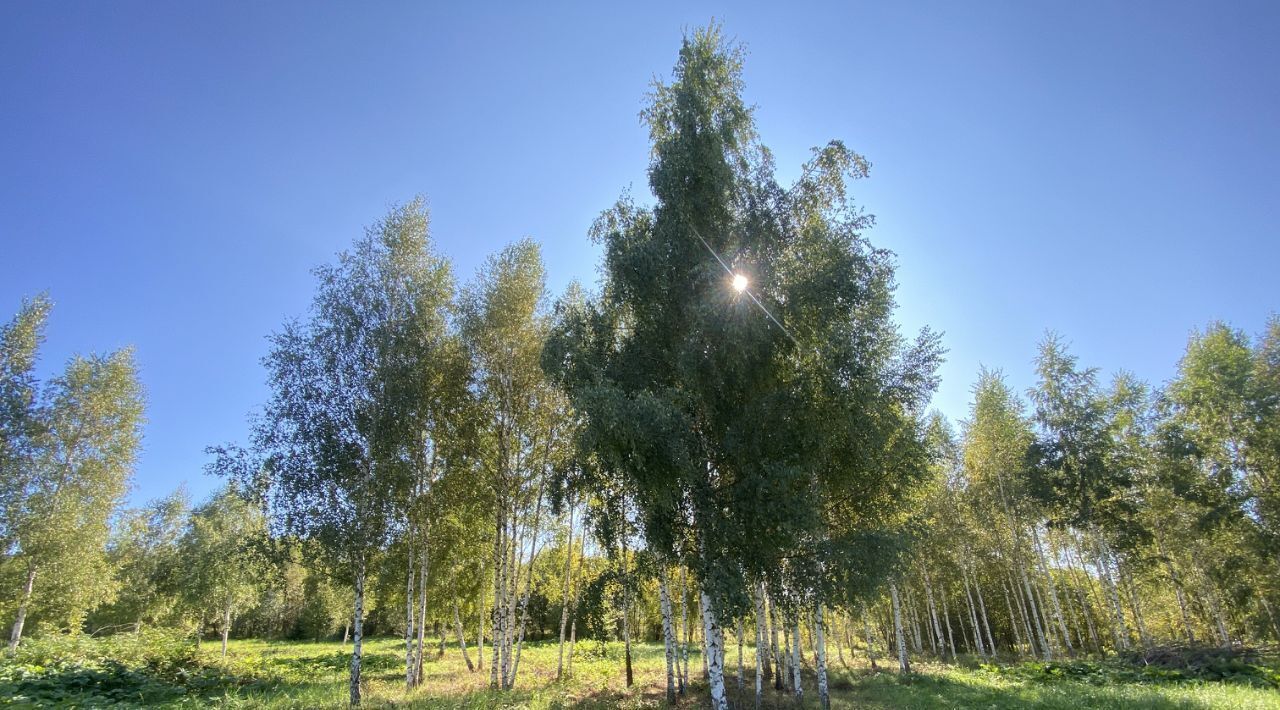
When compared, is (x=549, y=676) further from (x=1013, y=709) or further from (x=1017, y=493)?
(x=1017, y=493)

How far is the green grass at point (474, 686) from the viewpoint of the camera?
1346 centimetres

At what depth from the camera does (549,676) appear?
2230 cm

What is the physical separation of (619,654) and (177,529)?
3957cm

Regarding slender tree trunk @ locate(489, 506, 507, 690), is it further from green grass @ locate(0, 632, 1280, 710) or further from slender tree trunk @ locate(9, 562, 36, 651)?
slender tree trunk @ locate(9, 562, 36, 651)

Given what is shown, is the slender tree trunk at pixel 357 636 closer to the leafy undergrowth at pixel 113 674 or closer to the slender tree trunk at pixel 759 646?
the leafy undergrowth at pixel 113 674

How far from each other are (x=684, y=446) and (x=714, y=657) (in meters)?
5.28

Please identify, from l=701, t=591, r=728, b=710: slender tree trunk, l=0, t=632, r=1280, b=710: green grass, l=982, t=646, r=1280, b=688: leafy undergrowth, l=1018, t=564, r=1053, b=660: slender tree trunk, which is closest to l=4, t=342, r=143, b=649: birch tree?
l=0, t=632, r=1280, b=710: green grass

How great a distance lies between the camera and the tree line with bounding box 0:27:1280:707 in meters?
12.1

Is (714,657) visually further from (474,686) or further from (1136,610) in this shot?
(1136,610)

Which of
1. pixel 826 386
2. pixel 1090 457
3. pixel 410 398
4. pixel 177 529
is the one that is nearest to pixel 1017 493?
pixel 1090 457

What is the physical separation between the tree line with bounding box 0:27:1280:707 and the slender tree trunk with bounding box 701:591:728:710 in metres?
0.08

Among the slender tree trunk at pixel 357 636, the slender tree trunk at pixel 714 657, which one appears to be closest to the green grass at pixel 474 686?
the slender tree trunk at pixel 357 636

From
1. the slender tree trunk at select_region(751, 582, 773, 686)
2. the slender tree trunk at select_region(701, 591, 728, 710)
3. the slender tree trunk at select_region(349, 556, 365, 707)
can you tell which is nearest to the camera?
the slender tree trunk at select_region(701, 591, 728, 710)

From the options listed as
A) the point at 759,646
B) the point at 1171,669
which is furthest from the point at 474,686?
the point at 1171,669
